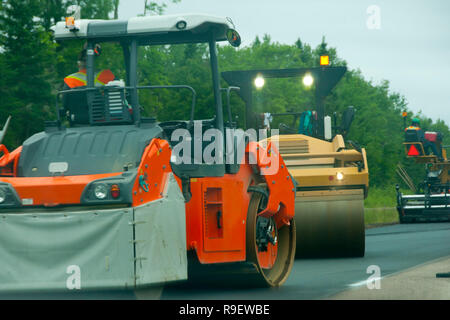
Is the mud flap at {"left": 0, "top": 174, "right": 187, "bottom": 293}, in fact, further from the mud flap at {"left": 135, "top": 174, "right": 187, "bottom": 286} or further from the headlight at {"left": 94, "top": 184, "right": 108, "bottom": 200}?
the headlight at {"left": 94, "top": 184, "right": 108, "bottom": 200}

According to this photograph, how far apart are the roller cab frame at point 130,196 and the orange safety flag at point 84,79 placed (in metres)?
0.08

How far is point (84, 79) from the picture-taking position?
934cm

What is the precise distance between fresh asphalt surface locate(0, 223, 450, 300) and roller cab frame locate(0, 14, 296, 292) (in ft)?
1.20

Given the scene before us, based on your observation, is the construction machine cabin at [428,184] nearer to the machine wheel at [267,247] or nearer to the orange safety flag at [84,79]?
the machine wheel at [267,247]

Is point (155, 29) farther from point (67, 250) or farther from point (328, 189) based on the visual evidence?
point (328, 189)

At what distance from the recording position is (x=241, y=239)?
9.52 meters

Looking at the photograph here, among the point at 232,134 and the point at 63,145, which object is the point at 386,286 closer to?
the point at 232,134

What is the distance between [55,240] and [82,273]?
0.35 meters

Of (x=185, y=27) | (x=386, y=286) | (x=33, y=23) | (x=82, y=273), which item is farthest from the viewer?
(x=33, y=23)

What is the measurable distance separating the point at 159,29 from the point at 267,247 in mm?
2807

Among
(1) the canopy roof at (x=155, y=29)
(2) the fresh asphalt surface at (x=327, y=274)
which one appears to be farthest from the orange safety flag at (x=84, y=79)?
(2) the fresh asphalt surface at (x=327, y=274)

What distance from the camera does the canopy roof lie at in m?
9.23
